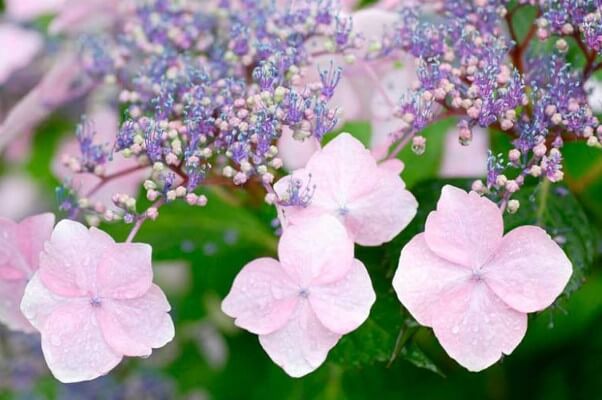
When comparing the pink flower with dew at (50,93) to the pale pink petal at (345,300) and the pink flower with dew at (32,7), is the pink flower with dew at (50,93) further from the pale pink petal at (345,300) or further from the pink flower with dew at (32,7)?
the pale pink petal at (345,300)

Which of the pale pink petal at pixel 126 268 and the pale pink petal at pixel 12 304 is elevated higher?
the pale pink petal at pixel 126 268

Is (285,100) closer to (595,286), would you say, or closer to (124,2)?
(124,2)

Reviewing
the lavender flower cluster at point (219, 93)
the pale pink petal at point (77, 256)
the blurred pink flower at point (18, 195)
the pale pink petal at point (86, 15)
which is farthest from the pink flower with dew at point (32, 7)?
the pale pink petal at point (77, 256)

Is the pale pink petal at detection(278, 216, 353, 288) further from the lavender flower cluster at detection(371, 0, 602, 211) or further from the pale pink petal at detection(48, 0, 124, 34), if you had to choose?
the pale pink petal at detection(48, 0, 124, 34)

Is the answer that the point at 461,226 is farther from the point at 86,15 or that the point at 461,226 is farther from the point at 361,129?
the point at 86,15

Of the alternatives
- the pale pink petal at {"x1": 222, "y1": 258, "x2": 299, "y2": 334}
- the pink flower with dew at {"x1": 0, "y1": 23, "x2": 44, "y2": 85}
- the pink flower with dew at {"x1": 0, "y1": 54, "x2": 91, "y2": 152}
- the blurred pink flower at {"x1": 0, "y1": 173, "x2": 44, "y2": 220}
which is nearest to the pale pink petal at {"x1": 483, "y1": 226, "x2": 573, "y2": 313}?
the pale pink petal at {"x1": 222, "y1": 258, "x2": 299, "y2": 334}

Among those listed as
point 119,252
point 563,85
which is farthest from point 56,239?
point 563,85

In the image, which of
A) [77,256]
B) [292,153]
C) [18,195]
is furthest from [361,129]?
[18,195]
